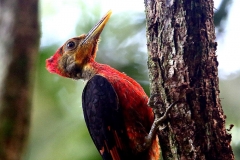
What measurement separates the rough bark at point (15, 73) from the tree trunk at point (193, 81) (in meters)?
1.21

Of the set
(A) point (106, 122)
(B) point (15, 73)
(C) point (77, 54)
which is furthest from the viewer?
(C) point (77, 54)

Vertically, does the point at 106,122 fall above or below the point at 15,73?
above

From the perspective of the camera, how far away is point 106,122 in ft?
8.61

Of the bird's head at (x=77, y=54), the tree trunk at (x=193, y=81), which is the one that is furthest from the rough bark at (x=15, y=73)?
the bird's head at (x=77, y=54)

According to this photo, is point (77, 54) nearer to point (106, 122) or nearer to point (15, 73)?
point (106, 122)

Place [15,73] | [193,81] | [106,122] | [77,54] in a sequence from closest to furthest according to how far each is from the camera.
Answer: [15,73], [193,81], [106,122], [77,54]

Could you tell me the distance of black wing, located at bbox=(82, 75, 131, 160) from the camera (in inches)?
102

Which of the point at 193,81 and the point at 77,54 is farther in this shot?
the point at 77,54

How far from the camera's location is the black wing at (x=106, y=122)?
8.51 feet

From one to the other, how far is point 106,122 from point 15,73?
1831 mm

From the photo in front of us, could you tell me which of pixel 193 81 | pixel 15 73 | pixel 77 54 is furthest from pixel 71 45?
pixel 15 73

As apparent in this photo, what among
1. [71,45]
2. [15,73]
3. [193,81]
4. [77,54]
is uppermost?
[71,45]

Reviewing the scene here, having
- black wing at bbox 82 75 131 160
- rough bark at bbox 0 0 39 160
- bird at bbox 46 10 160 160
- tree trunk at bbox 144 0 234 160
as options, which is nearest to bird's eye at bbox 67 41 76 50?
bird at bbox 46 10 160 160

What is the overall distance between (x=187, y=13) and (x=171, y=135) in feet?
2.37
